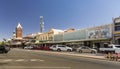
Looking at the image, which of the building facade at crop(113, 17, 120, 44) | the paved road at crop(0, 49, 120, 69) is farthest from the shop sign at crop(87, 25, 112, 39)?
the paved road at crop(0, 49, 120, 69)

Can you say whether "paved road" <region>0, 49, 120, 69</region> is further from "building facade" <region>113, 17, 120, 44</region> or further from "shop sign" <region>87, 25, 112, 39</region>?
"shop sign" <region>87, 25, 112, 39</region>

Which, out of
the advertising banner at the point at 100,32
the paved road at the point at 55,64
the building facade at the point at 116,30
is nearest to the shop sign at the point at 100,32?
the advertising banner at the point at 100,32

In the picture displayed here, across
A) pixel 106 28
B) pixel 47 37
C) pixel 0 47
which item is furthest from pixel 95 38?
pixel 47 37

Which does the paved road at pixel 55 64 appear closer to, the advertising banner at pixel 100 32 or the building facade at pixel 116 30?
the building facade at pixel 116 30

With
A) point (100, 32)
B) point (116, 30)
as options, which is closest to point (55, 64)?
point (116, 30)

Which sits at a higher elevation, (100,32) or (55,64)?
(100,32)

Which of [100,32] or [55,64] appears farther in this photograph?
Result: [100,32]

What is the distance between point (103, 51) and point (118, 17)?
9.35m

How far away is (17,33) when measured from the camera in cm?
18188

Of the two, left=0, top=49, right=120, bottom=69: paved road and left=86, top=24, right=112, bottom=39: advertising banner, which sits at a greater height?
left=86, top=24, right=112, bottom=39: advertising banner

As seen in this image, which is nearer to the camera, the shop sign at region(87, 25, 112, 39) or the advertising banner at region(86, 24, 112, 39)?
the advertising banner at region(86, 24, 112, 39)

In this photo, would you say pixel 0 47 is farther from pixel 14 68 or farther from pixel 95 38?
pixel 14 68

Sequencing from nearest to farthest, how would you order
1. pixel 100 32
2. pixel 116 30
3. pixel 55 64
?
1. pixel 55 64
2. pixel 116 30
3. pixel 100 32

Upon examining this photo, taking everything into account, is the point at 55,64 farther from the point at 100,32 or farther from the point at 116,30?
the point at 100,32
